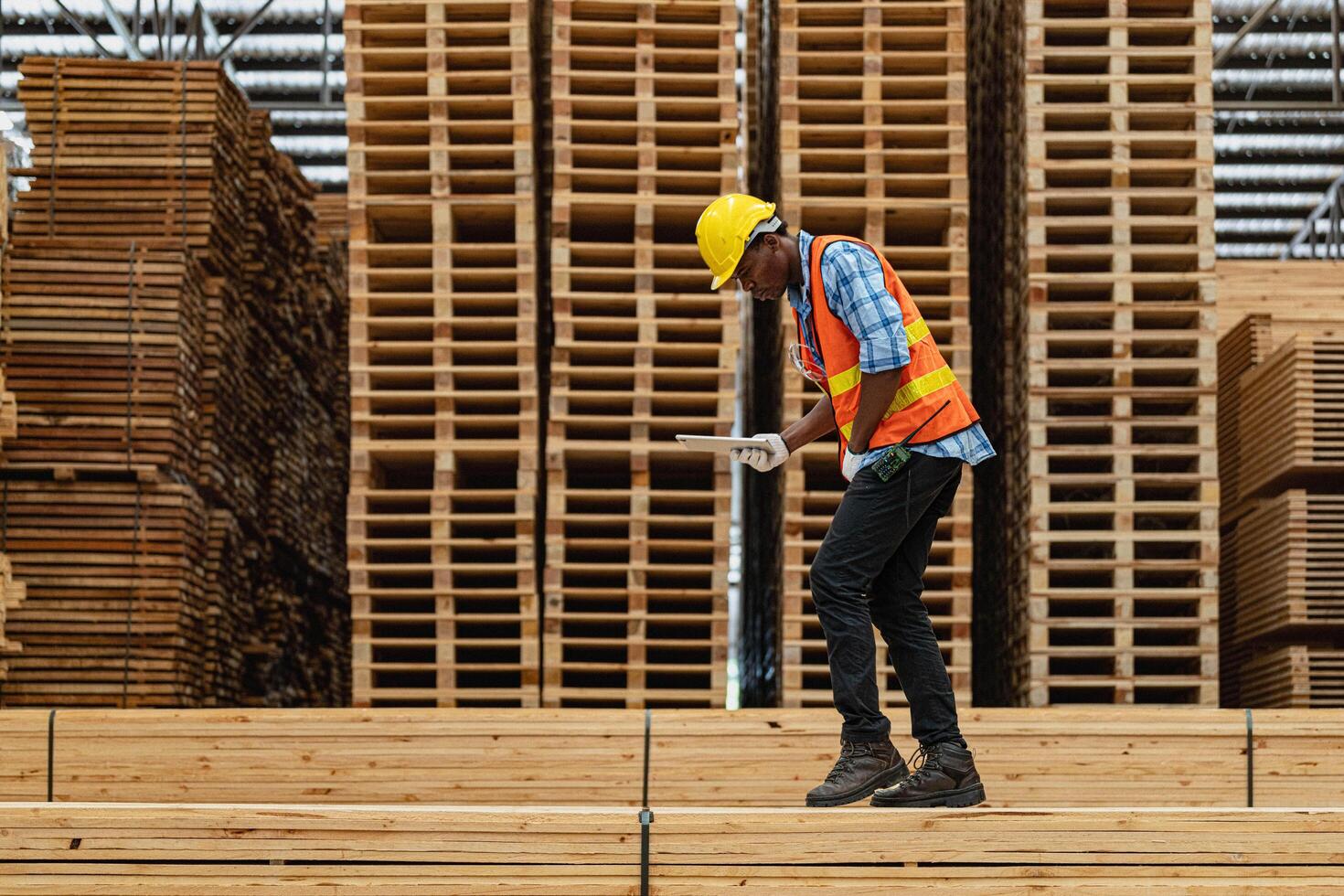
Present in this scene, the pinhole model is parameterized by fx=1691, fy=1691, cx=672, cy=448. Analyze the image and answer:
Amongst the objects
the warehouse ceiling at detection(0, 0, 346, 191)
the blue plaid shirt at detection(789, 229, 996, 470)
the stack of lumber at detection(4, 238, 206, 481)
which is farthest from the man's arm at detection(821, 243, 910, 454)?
the warehouse ceiling at detection(0, 0, 346, 191)

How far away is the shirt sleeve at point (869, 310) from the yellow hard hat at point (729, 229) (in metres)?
0.26

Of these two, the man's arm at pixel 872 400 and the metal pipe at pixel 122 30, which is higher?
the metal pipe at pixel 122 30

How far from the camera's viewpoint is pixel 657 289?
8258mm

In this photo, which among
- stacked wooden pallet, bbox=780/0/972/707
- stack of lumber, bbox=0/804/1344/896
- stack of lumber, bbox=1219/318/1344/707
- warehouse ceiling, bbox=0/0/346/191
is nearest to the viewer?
stack of lumber, bbox=0/804/1344/896

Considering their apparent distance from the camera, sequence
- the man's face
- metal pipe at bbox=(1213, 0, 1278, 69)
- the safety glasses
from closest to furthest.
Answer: the man's face
the safety glasses
metal pipe at bbox=(1213, 0, 1278, 69)

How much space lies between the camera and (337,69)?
21031 millimetres

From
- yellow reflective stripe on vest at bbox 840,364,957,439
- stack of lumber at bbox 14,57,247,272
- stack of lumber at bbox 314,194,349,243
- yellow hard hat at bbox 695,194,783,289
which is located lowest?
yellow reflective stripe on vest at bbox 840,364,957,439

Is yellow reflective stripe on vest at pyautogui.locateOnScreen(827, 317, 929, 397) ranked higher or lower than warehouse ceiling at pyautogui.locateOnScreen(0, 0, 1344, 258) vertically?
lower

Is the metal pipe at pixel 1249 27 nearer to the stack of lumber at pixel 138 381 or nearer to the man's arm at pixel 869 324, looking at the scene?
the stack of lumber at pixel 138 381

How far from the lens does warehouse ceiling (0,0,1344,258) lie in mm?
19750

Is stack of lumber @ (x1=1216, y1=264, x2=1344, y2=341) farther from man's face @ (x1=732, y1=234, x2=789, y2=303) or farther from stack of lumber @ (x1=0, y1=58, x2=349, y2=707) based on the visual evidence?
man's face @ (x1=732, y1=234, x2=789, y2=303)

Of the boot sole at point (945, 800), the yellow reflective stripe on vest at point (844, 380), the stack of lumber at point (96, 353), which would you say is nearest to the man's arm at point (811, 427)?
the yellow reflective stripe on vest at point (844, 380)

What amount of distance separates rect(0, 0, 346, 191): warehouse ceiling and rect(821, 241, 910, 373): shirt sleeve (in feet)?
50.3

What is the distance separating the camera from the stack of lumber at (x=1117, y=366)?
24.9 ft
